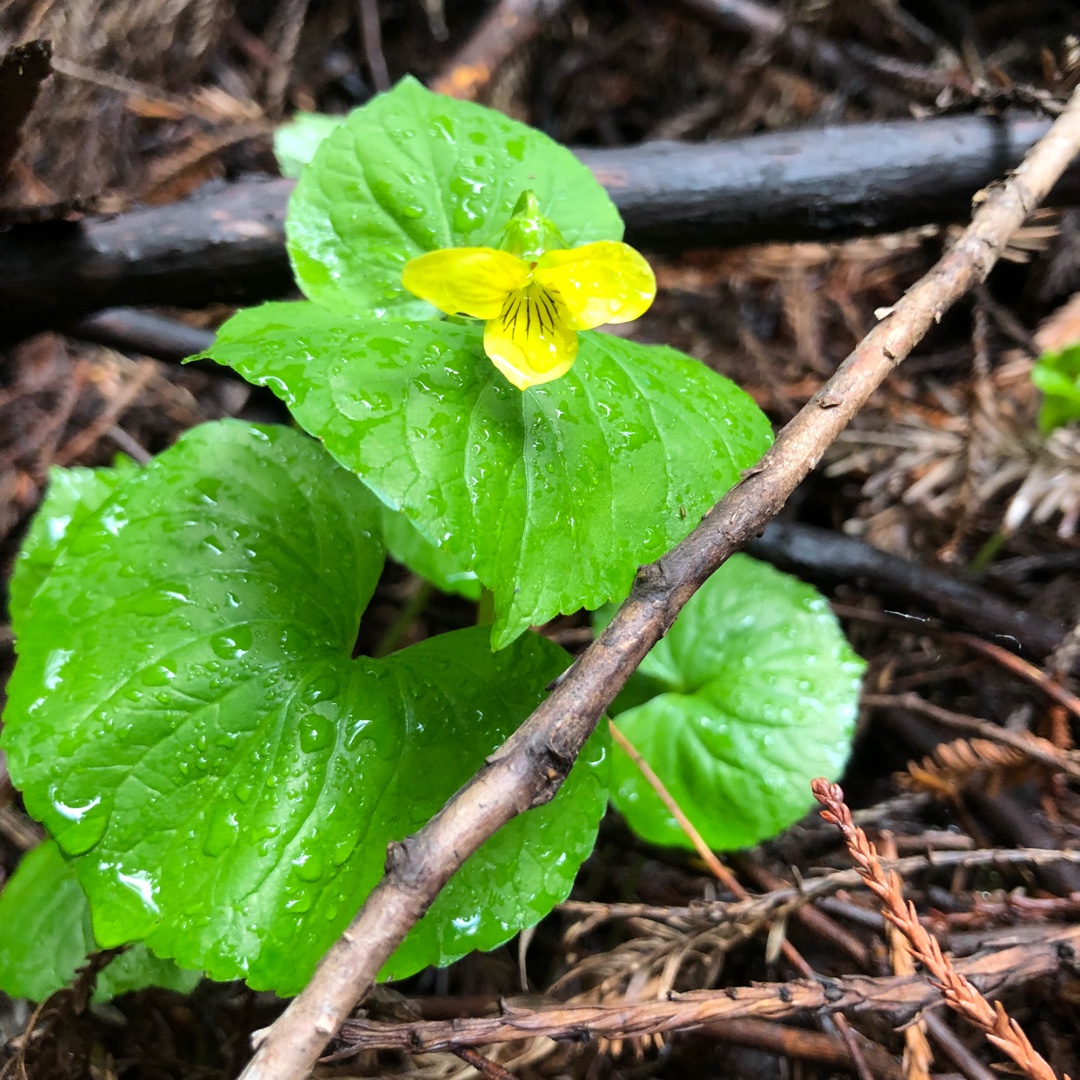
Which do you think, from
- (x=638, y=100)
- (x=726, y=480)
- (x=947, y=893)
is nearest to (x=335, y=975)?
(x=726, y=480)

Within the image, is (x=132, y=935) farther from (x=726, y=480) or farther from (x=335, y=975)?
(x=726, y=480)

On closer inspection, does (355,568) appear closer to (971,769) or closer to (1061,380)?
(971,769)

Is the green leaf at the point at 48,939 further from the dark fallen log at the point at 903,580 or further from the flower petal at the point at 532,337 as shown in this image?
the dark fallen log at the point at 903,580

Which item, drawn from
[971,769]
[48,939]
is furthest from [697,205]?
[48,939]

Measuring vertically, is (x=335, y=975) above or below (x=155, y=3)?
below

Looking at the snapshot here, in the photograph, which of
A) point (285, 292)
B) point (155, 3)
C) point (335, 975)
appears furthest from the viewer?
point (155, 3)

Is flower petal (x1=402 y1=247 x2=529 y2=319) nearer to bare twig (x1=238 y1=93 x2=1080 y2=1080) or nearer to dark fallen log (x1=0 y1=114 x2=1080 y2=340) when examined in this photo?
bare twig (x1=238 y1=93 x2=1080 y2=1080)
